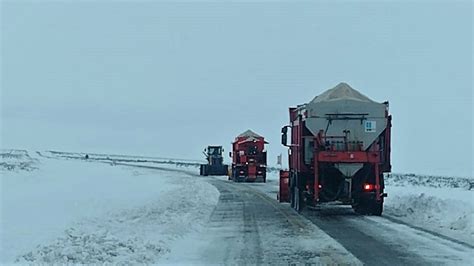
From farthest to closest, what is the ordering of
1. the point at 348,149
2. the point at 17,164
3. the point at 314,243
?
the point at 17,164, the point at 348,149, the point at 314,243

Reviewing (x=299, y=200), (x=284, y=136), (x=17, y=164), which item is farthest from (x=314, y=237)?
(x=17, y=164)

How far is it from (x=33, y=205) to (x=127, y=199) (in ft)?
18.0

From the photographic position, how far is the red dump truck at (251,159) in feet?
174

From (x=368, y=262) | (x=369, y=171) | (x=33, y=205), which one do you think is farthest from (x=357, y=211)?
(x=368, y=262)

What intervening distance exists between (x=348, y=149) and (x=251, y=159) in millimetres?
31162

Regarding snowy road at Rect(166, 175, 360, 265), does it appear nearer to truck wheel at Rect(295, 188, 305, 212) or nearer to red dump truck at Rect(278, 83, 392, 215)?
truck wheel at Rect(295, 188, 305, 212)

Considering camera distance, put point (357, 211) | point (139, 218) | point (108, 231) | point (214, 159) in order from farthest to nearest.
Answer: point (214, 159) < point (357, 211) < point (139, 218) < point (108, 231)

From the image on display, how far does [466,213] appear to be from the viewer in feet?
67.9

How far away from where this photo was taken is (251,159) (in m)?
53.6

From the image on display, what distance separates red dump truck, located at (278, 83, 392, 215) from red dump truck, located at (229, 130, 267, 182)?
98.4 ft

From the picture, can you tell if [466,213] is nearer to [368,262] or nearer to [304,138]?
[304,138]

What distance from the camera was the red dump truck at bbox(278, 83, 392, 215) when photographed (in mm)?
22359

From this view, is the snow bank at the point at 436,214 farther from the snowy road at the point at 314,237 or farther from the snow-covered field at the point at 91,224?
the snow-covered field at the point at 91,224

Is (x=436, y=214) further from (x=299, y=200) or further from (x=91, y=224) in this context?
(x=91, y=224)
